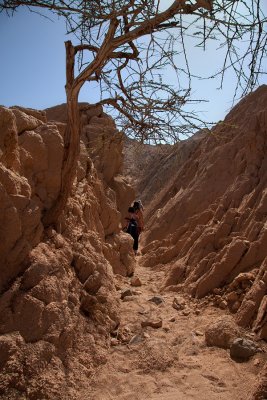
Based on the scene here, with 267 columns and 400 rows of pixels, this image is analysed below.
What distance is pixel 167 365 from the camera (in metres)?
3.62

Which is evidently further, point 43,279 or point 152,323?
point 152,323

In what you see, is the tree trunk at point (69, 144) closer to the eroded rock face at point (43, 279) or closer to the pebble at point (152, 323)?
the eroded rock face at point (43, 279)

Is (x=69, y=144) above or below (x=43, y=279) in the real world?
above

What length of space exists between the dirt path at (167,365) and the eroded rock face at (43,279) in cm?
19

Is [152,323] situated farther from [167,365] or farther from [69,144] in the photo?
[69,144]

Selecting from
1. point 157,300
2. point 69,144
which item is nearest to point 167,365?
point 157,300

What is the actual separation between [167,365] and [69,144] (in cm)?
265

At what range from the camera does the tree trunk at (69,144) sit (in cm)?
441

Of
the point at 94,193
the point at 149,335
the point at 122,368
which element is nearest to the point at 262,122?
the point at 94,193

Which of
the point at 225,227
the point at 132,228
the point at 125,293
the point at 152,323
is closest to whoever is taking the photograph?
the point at 152,323

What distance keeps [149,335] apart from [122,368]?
2.18 ft

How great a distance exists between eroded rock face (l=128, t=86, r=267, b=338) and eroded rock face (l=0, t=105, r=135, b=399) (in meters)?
1.44

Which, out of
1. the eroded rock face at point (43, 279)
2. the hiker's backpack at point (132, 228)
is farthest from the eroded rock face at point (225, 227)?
the eroded rock face at point (43, 279)

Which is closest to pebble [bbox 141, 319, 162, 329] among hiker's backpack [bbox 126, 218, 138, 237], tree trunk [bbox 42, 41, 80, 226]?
tree trunk [bbox 42, 41, 80, 226]
